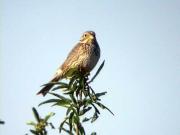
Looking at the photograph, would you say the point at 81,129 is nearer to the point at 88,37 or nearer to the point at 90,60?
the point at 90,60

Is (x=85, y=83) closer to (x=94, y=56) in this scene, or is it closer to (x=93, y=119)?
(x=93, y=119)

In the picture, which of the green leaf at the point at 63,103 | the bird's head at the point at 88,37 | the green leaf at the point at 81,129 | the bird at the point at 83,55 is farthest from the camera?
the bird's head at the point at 88,37

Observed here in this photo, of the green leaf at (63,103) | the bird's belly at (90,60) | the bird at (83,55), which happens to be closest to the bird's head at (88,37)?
the bird at (83,55)

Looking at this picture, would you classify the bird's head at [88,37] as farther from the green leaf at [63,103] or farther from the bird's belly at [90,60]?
the green leaf at [63,103]

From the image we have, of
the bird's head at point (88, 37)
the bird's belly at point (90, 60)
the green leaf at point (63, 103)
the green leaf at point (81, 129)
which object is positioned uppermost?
the bird's head at point (88, 37)

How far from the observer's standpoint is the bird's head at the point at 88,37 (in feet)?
30.1

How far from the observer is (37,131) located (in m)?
2.76

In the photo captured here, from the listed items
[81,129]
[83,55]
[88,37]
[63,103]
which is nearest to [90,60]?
[83,55]

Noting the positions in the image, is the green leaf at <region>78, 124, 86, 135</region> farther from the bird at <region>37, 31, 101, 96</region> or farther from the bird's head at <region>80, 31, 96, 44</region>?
the bird's head at <region>80, 31, 96, 44</region>

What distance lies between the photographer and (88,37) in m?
9.27

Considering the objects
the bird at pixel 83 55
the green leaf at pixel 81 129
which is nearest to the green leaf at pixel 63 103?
the green leaf at pixel 81 129

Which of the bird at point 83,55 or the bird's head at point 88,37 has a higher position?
the bird's head at point 88,37

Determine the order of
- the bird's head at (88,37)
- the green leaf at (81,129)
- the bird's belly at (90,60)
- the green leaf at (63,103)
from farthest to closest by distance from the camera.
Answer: the bird's head at (88,37) → the bird's belly at (90,60) → the green leaf at (63,103) → the green leaf at (81,129)

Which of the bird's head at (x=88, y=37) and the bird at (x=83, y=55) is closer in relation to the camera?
the bird at (x=83, y=55)
